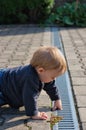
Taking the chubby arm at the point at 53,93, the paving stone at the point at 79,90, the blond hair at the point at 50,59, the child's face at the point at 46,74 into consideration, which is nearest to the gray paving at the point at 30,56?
the paving stone at the point at 79,90

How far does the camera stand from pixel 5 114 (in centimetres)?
364

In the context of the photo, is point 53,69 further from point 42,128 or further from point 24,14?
point 24,14

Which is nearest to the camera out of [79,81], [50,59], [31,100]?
[50,59]

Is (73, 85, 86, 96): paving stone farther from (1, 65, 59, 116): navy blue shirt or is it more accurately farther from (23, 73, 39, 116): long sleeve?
(23, 73, 39, 116): long sleeve

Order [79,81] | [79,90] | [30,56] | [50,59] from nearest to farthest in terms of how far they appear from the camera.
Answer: [50,59]
[79,90]
[79,81]
[30,56]

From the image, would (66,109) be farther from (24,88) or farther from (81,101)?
(24,88)

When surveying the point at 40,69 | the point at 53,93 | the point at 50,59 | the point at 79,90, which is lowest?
the point at 79,90

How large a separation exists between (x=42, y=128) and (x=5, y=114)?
50cm

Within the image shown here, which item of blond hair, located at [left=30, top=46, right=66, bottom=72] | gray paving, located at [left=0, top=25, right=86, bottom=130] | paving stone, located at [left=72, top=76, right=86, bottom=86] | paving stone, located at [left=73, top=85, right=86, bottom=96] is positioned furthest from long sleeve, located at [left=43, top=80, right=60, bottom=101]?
paving stone, located at [left=72, top=76, right=86, bottom=86]

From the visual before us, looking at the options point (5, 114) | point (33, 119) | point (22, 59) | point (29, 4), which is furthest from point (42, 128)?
point (29, 4)

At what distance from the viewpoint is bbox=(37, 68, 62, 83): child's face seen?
3.38 meters

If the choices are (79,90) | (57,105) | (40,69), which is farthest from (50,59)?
(79,90)

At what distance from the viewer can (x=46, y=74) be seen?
11.2 feet

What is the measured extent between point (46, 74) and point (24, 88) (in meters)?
0.24
